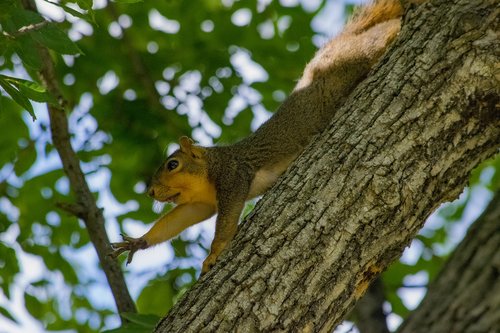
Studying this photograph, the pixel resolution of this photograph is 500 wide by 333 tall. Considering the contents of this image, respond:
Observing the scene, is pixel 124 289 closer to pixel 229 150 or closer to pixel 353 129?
pixel 229 150

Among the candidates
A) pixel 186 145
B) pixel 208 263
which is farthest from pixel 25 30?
pixel 186 145

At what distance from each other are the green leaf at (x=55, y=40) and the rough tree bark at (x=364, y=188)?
3.33 feet

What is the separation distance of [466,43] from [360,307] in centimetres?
213

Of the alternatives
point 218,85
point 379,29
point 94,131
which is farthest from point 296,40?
point 94,131

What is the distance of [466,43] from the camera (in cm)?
330

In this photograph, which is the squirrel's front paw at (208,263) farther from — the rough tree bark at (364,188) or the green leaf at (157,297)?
the green leaf at (157,297)

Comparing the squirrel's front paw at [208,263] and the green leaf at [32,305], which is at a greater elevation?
the green leaf at [32,305]

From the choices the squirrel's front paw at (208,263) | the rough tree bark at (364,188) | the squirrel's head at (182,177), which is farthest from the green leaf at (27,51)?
the squirrel's head at (182,177)

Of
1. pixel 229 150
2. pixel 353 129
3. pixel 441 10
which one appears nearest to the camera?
pixel 353 129

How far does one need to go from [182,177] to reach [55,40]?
1.73m

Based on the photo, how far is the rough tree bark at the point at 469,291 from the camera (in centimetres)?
405

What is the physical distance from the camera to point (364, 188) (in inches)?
121

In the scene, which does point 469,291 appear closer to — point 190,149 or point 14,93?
point 190,149

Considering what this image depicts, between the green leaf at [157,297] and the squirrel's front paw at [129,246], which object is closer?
the squirrel's front paw at [129,246]
